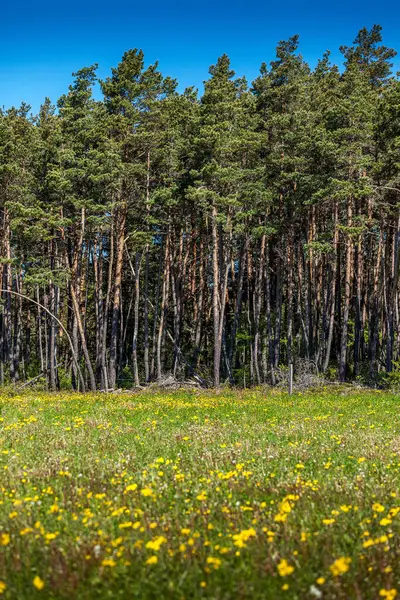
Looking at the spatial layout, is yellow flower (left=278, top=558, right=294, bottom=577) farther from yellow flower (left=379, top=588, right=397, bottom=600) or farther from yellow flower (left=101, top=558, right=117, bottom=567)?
yellow flower (left=101, top=558, right=117, bottom=567)

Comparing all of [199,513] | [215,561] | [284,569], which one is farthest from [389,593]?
[199,513]

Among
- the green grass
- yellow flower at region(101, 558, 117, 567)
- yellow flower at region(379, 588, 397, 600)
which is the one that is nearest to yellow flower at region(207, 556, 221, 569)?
the green grass

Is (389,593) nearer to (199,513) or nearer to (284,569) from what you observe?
(284,569)

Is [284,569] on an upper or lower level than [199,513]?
upper

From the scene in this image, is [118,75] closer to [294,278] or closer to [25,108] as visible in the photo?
[25,108]

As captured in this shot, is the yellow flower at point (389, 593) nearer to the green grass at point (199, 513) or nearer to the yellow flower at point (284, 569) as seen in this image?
the green grass at point (199, 513)

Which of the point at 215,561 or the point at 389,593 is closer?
the point at 389,593

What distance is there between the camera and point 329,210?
36.5m

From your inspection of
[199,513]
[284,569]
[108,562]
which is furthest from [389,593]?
[199,513]

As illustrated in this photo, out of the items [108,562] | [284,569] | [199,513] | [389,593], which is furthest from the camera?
[199,513]

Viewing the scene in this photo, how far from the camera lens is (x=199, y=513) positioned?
5172 millimetres

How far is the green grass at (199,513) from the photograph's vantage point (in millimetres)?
3750

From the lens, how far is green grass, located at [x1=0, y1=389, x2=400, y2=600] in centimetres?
375

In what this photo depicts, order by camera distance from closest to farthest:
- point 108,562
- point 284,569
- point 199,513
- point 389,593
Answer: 1. point 389,593
2. point 284,569
3. point 108,562
4. point 199,513
